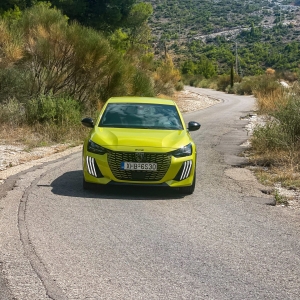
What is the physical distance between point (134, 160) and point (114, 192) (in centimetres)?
85

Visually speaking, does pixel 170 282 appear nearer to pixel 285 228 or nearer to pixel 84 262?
pixel 84 262

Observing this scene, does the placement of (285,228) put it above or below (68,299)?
below

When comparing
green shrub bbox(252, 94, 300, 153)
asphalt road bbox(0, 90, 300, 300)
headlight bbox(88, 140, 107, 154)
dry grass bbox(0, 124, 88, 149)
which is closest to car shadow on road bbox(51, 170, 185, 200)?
asphalt road bbox(0, 90, 300, 300)

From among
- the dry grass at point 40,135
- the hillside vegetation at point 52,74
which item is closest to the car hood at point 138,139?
the dry grass at point 40,135

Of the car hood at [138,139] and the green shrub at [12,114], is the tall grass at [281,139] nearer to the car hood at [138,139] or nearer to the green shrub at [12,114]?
the car hood at [138,139]

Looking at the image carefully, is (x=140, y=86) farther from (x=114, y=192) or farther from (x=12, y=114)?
(x=114, y=192)

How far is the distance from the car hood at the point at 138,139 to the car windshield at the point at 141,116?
318mm

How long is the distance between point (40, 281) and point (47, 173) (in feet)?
21.7

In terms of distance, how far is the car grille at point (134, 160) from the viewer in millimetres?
9633

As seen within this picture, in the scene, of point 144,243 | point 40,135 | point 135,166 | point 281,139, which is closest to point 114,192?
point 135,166

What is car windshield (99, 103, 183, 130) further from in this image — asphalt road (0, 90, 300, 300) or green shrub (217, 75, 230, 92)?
green shrub (217, 75, 230, 92)

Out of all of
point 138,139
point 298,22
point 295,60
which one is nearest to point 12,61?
point 138,139

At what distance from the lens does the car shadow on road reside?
982 cm

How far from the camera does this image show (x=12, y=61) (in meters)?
20.0
